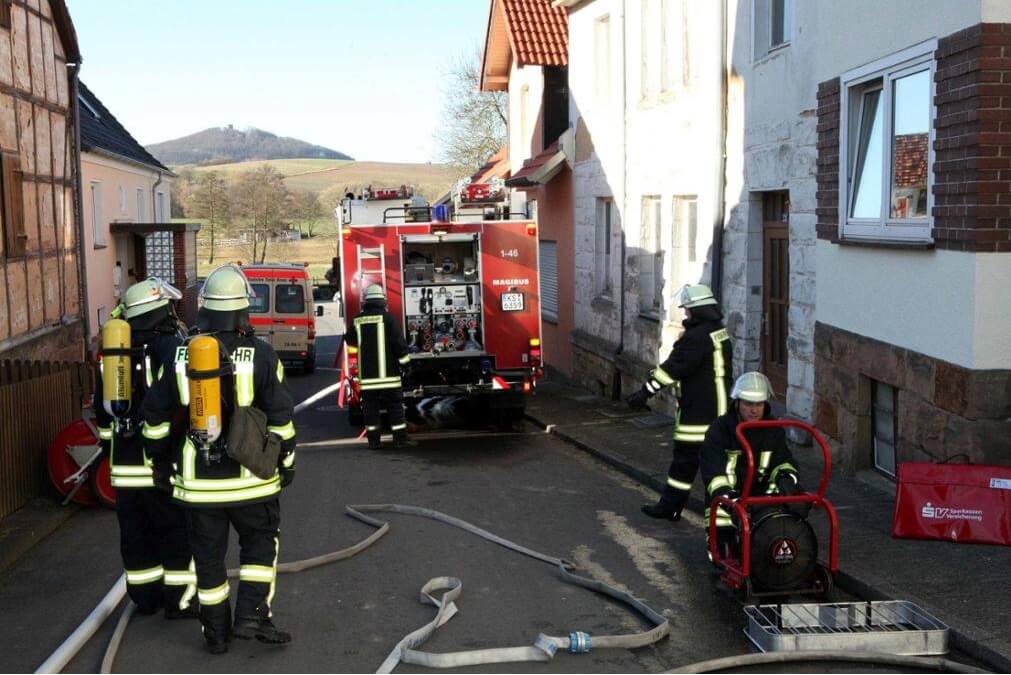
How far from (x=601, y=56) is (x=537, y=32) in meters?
3.54

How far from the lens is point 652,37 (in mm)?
16125

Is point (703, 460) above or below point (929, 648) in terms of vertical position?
above

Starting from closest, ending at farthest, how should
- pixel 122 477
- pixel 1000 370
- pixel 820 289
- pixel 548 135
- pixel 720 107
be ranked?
1. pixel 122 477
2. pixel 1000 370
3. pixel 820 289
4. pixel 720 107
5. pixel 548 135

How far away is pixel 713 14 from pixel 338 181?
107 metres

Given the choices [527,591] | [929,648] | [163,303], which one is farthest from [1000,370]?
[163,303]

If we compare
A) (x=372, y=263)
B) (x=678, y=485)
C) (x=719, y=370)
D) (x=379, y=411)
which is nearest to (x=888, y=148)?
(x=719, y=370)

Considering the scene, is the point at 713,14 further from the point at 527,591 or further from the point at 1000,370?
the point at 527,591

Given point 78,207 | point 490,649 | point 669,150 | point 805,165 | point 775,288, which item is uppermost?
point 669,150

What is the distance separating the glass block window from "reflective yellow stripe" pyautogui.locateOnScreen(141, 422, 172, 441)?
25.9 metres

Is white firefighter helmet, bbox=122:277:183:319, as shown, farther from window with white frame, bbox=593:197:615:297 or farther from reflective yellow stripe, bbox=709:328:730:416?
window with white frame, bbox=593:197:615:297

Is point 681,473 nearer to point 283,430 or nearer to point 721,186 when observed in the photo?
point 283,430

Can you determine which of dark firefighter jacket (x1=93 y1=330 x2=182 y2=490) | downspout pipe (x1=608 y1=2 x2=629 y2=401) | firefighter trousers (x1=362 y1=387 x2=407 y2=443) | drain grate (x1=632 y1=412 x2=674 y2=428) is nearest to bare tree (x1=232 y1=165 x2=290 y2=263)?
downspout pipe (x1=608 y1=2 x2=629 y2=401)

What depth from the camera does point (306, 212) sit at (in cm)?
8119

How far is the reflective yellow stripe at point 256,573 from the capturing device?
19.5ft
